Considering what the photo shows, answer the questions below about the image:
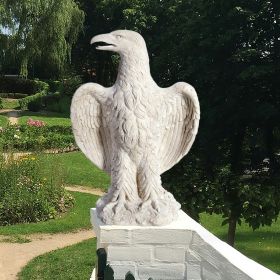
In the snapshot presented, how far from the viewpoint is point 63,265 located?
19.7 feet

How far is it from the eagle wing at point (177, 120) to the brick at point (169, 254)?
2.09ft

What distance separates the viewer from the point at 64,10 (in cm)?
2225

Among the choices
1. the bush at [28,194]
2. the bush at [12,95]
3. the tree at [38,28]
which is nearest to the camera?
the bush at [28,194]

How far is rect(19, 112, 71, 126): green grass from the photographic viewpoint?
64.2ft

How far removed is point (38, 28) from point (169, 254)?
20482mm

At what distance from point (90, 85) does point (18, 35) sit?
20.6m

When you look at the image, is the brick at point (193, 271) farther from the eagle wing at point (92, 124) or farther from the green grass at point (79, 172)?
the green grass at point (79, 172)

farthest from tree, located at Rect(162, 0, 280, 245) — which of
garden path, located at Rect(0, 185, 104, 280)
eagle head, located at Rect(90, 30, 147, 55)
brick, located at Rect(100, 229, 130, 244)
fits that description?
brick, located at Rect(100, 229, 130, 244)

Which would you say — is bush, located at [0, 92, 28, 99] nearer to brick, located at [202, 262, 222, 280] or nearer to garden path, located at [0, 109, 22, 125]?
garden path, located at [0, 109, 22, 125]

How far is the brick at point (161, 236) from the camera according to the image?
318 centimetres

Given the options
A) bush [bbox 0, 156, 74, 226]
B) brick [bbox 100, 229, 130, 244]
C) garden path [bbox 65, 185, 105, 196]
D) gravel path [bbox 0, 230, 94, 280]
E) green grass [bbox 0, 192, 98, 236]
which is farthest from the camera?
garden path [bbox 65, 185, 105, 196]

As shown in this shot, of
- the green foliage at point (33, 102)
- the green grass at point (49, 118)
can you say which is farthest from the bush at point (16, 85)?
the green grass at point (49, 118)

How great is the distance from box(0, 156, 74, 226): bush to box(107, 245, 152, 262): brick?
5.01m

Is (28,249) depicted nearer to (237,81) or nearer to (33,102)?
(237,81)
